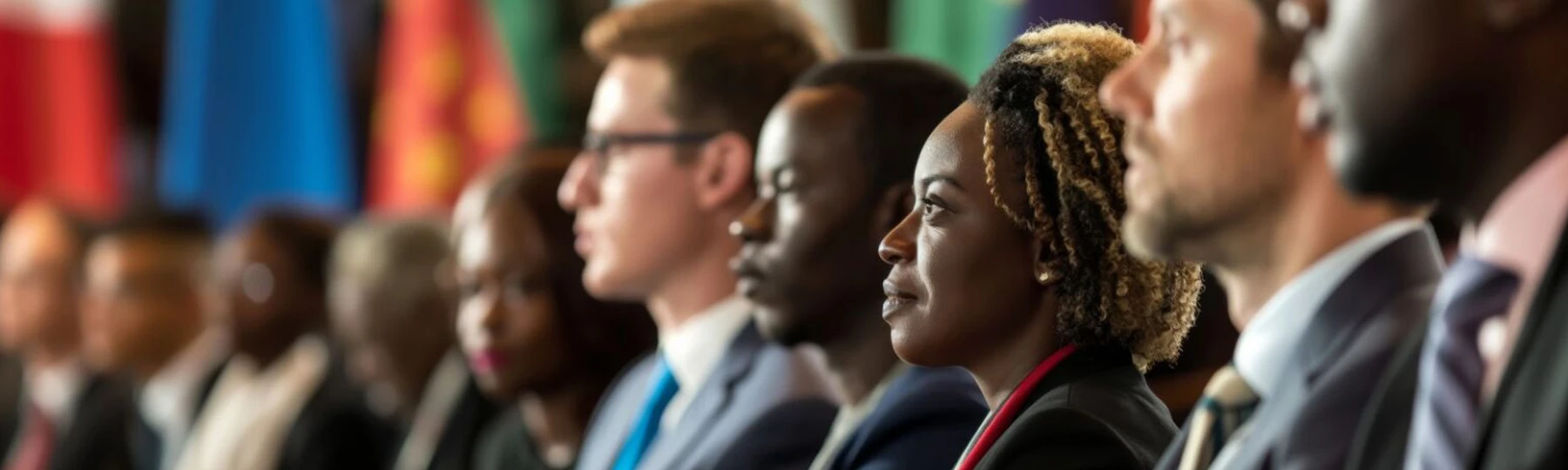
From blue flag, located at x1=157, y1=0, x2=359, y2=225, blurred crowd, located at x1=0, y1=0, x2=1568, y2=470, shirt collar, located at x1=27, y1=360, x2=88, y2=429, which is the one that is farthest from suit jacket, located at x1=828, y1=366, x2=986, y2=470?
blue flag, located at x1=157, y1=0, x2=359, y2=225

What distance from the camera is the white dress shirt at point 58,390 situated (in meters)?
5.72

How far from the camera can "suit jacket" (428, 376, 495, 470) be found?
4098 millimetres

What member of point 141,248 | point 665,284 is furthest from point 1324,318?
point 141,248

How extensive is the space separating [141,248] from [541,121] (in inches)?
43.0

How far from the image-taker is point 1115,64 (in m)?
2.09

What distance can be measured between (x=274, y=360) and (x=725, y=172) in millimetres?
2353

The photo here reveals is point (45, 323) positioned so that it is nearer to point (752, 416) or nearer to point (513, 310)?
point (513, 310)

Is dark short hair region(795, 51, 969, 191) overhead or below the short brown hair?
overhead

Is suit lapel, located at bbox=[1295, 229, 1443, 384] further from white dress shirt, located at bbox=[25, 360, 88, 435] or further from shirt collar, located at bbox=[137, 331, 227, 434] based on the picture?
white dress shirt, located at bbox=[25, 360, 88, 435]

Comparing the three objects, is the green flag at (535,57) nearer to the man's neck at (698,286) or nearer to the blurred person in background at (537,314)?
the blurred person in background at (537,314)

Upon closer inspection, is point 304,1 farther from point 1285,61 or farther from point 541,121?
point 1285,61

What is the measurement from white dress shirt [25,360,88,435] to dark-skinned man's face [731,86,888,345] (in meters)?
3.64

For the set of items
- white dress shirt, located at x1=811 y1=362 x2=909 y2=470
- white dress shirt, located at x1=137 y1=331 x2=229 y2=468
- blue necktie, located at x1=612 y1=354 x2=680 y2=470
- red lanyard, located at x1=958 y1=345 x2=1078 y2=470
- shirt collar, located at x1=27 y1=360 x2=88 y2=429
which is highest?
red lanyard, located at x1=958 y1=345 x2=1078 y2=470

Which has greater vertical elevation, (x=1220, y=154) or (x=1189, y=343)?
(x=1220, y=154)
